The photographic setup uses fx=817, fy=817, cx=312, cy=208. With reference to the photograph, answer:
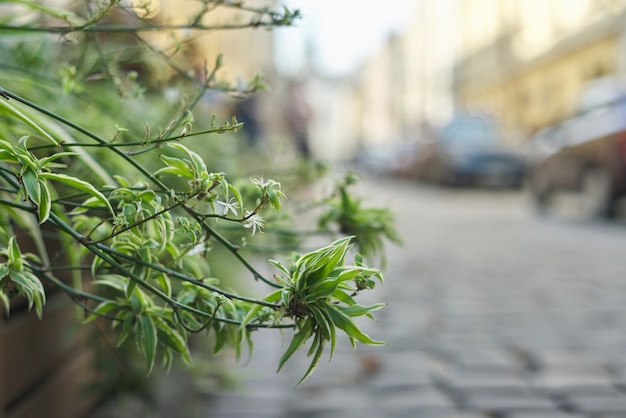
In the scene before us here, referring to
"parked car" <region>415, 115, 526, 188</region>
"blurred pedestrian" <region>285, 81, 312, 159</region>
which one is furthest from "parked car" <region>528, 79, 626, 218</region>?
"parked car" <region>415, 115, 526, 188</region>

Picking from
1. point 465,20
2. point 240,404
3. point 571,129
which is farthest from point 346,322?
point 465,20

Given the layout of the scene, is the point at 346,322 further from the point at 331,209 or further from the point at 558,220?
the point at 558,220

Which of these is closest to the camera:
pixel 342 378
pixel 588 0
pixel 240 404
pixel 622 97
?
pixel 240 404

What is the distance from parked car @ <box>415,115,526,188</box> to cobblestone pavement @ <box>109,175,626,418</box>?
8.84 metres

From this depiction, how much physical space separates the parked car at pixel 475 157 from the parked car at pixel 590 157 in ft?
13.2

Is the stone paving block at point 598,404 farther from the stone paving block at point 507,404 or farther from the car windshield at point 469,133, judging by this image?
the car windshield at point 469,133

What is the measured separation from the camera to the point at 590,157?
9195 mm

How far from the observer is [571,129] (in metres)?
10.2

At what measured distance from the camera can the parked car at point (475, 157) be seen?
15328 millimetres

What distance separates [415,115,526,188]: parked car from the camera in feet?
50.3

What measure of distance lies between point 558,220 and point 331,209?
868 centimetres

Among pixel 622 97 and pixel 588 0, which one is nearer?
pixel 622 97

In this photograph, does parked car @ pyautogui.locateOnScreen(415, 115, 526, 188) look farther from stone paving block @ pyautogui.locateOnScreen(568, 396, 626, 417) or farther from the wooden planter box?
the wooden planter box

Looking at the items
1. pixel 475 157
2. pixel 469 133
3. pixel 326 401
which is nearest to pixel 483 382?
pixel 326 401
